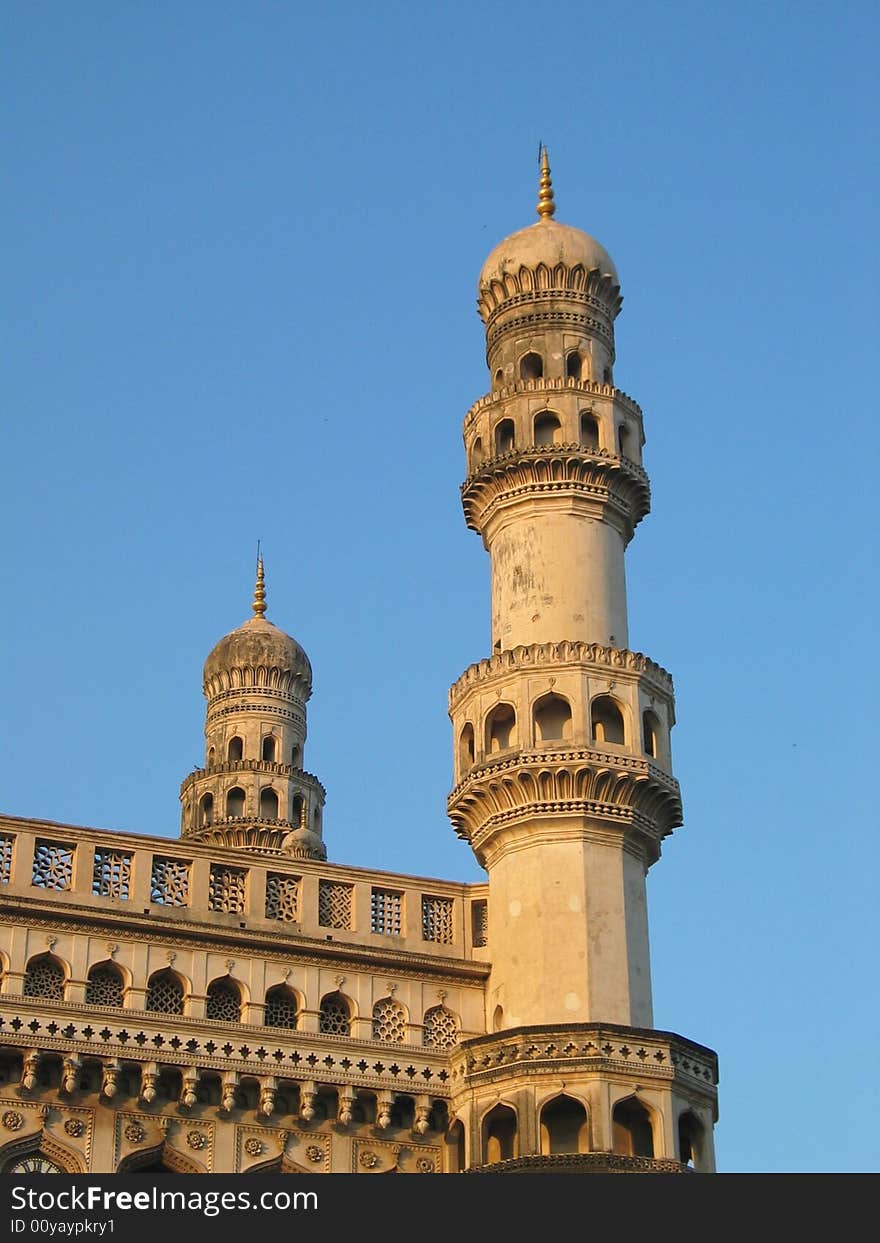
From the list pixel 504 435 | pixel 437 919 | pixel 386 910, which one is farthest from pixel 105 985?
pixel 504 435

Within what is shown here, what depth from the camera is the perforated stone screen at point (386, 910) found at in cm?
2477

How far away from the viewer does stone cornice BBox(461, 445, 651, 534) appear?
26438 mm

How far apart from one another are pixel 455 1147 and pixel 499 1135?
101cm

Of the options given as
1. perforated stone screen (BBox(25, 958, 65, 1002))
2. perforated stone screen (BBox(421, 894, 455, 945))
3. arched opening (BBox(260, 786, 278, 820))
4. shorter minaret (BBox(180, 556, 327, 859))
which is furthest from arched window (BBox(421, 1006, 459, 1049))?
arched opening (BBox(260, 786, 278, 820))

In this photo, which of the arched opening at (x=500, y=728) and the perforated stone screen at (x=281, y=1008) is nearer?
the perforated stone screen at (x=281, y=1008)

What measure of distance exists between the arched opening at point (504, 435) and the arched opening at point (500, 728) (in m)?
3.51

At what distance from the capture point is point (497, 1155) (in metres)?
23.2

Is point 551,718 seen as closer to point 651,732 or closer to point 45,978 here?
point 651,732

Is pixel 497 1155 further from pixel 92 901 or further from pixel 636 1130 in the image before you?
pixel 92 901

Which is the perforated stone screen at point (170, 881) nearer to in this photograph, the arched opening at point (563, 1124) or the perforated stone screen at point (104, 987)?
the perforated stone screen at point (104, 987)

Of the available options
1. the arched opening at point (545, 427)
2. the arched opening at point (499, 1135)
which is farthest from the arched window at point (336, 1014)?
the arched opening at point (545, 427)

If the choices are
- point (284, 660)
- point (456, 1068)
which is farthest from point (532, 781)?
point (284, 660)

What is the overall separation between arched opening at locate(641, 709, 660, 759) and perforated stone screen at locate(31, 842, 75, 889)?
21.2 ft

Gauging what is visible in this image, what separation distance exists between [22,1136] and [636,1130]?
619 centimetres
